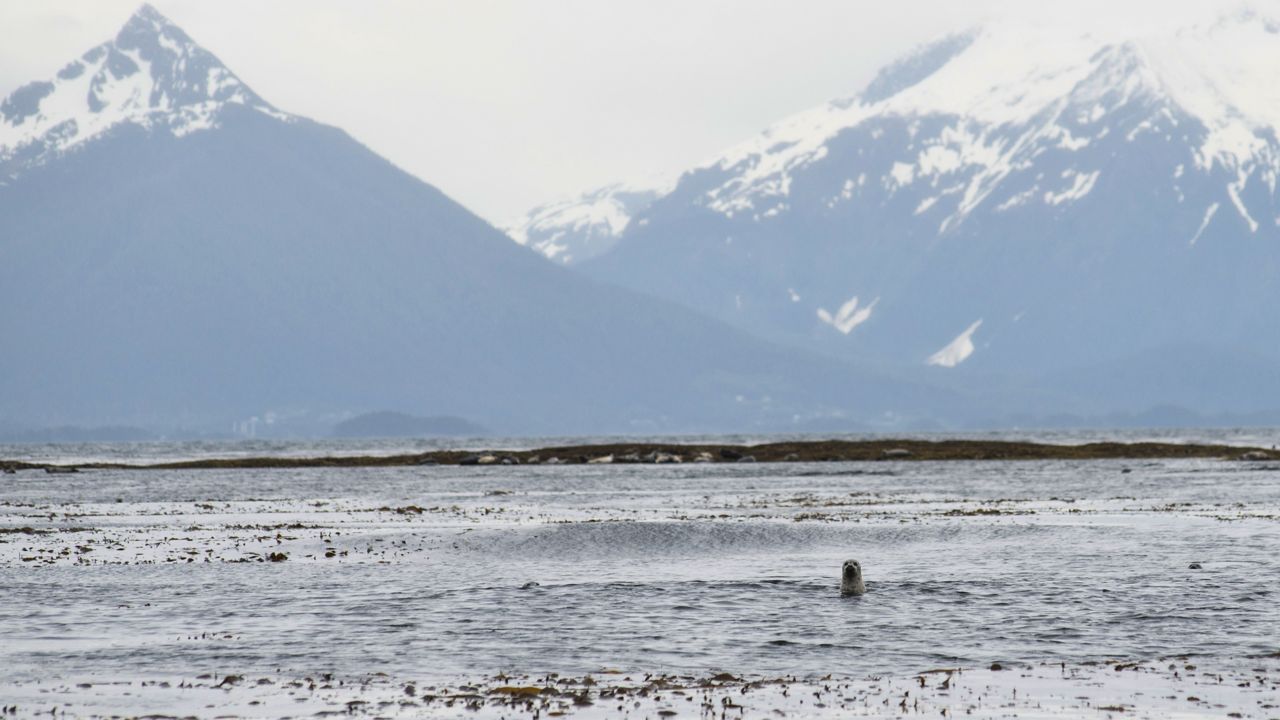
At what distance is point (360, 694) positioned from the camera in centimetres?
3403

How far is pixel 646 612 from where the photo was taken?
45438 mm

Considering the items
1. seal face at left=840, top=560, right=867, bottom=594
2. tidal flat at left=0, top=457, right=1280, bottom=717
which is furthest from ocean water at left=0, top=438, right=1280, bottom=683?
seal face at left=840, top=560, right=867, bottom=594

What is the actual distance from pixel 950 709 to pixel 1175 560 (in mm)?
27018

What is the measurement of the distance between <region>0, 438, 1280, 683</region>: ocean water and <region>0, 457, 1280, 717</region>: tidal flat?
16 cm

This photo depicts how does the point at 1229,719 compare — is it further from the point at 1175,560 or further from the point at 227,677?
the point at 1175,560

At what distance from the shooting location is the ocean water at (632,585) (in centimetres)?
3878

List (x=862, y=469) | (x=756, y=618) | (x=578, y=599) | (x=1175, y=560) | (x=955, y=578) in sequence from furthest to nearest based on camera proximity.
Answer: (x=862, y=469)
(x=1175, y=560)
(x=955, y=578)
(x=578, y=599)
(x=756, y=618)

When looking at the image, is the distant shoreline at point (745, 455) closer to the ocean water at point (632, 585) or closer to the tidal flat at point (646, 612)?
the ocean water at point (632, 585)

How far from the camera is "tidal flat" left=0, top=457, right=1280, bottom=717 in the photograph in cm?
3388

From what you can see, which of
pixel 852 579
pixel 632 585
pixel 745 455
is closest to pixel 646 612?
pixel 852 579

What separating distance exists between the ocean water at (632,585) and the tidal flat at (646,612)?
159mm

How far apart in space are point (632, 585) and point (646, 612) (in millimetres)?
6294

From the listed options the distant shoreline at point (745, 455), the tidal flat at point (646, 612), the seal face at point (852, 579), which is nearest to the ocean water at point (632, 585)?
the tidal flat at point (646, 612)

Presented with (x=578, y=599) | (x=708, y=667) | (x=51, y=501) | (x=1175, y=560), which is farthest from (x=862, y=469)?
(x=708, y=667)
